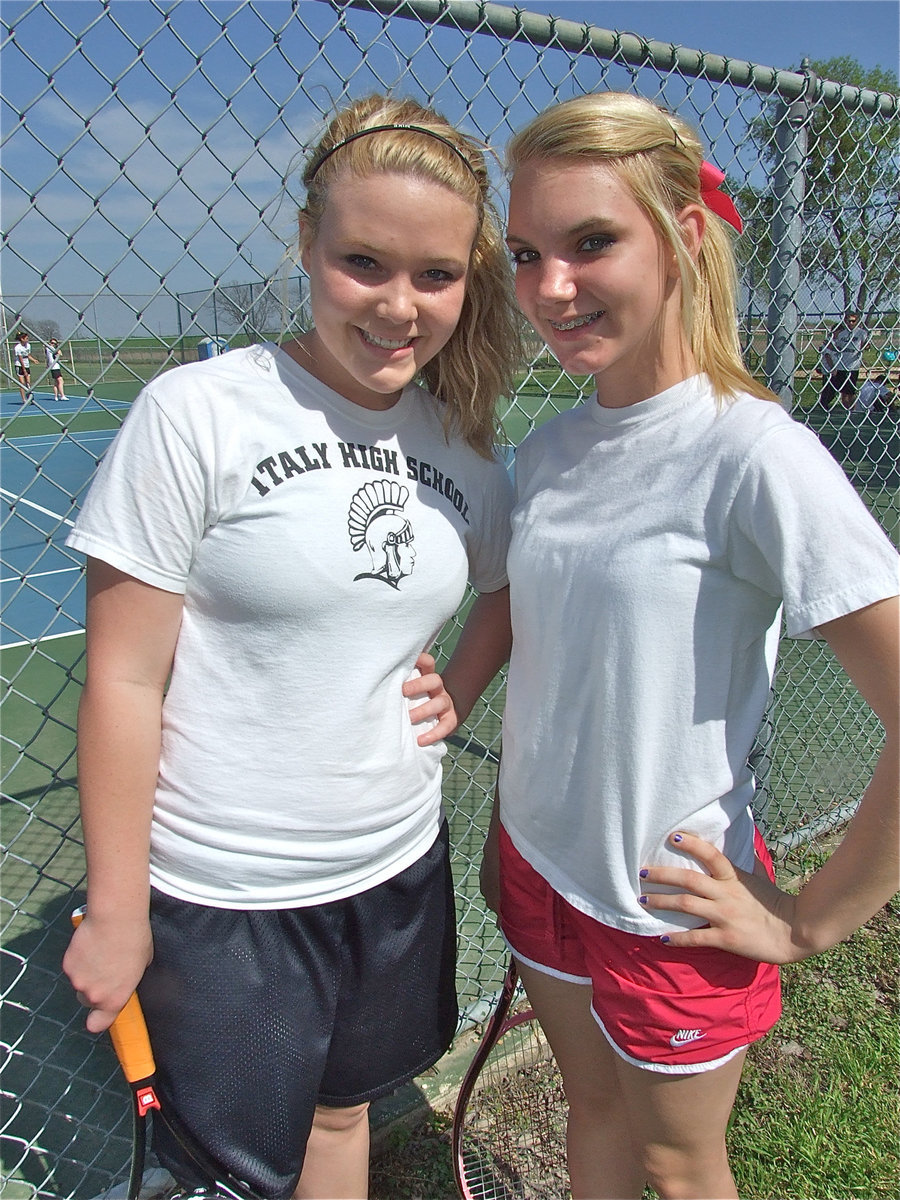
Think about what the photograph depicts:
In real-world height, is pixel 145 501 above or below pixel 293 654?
above

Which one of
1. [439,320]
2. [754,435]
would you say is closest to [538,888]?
[754,435]

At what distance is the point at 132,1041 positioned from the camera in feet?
4.49

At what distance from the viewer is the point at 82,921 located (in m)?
1.32

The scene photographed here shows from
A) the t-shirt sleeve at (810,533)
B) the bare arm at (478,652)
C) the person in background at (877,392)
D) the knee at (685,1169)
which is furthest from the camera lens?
the person in background at (877,392)

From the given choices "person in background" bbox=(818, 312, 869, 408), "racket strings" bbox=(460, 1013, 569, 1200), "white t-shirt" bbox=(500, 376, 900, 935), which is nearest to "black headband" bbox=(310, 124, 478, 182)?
"white t-shirt" bbox=(500, 376, 900, 935)

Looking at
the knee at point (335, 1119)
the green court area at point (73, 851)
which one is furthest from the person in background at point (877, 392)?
the knee at point (335, 1119)

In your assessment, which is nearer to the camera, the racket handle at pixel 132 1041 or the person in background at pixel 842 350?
the racket handle at pixel 132 1041

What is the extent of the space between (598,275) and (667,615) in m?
0.53

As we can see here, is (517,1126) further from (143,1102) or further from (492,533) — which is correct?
(492,533)

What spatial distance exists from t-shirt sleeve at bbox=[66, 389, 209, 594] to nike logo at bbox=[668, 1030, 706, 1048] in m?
1.08

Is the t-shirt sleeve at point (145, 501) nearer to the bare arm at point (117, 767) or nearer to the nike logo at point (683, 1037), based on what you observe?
the bare arm at point (117, 767)

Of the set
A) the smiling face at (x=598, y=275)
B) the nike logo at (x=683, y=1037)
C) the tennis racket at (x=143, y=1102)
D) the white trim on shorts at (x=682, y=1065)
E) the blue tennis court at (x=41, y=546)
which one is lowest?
the blue tennis court at (x=41, y=546)

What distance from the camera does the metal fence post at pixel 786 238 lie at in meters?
2.58

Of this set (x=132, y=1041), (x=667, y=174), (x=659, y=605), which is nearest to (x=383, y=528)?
(x=659, y=605)
